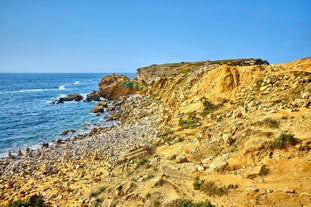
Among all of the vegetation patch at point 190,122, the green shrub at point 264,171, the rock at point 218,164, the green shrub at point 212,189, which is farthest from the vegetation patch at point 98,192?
the vegetation patch at point 190,122

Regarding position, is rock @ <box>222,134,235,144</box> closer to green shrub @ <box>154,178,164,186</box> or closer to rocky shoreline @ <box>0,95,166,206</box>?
green shrub @ <box>154,178,164,186</box>

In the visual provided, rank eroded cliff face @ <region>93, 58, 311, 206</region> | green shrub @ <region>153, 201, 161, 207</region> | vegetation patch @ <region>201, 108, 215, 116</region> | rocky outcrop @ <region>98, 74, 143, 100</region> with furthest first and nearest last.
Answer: rocky outcrop @ <region>98, 74, 143, 100</region> < vegetation patch @ <region>201, 108, 215, 116</region> < green shrub @ <region>153, 201, 161, 207</region> < eroded cliff face @ <region>93, 58, 311, 206</region>

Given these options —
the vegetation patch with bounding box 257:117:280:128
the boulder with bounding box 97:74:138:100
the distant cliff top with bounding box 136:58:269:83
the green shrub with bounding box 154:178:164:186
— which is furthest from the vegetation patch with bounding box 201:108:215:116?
the boulder with bounding box 97:74:138:100

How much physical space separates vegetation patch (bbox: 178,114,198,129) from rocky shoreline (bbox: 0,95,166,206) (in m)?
3.14

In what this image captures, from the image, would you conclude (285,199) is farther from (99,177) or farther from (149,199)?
(99,177)

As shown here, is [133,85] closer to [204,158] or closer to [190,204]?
[204,158]

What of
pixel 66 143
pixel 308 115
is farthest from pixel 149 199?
pixel 66 143

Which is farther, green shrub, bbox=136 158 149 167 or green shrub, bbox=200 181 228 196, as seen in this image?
green shrub, bbox=136 158 149 167

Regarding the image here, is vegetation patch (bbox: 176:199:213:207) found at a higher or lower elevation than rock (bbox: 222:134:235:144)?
lower

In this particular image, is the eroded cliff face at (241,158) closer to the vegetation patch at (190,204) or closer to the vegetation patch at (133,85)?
the vegetation patch at (190,204)

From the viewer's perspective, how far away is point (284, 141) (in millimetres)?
12188

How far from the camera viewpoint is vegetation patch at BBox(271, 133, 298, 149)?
1203 cm

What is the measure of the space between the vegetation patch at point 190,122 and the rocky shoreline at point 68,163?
3.14 m

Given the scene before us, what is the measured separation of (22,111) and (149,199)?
153ft
